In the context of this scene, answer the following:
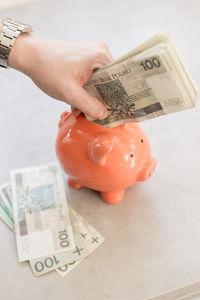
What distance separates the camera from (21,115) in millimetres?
1429

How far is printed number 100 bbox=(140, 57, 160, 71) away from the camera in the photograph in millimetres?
801

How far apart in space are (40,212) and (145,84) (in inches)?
20.3

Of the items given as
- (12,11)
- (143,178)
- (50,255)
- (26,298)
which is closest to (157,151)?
(143,178)

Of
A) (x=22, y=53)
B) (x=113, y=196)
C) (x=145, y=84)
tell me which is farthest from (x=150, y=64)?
(x=113, y=196)

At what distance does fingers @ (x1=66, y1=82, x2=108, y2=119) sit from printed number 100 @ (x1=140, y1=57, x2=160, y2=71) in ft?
0.53

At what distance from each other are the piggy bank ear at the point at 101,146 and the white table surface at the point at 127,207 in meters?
0.24

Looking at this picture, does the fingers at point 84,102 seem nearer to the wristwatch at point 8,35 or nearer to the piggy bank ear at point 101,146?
the piggy bank ear at point 101,146

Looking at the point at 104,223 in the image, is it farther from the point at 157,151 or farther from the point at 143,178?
the point at 157,151

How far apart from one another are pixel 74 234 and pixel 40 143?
1.21 ft

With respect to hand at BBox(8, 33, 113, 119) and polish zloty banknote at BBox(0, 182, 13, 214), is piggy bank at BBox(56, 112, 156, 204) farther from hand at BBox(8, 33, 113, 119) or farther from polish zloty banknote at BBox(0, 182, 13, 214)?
polish zloty banknote at BBox(0, 182, 13, 214)

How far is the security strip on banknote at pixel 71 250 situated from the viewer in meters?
1.05

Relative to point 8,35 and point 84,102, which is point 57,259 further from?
point 8,35

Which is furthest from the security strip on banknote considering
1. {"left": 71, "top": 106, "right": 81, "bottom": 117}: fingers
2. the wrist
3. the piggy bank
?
the wrist

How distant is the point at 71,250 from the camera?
3.54 ft
